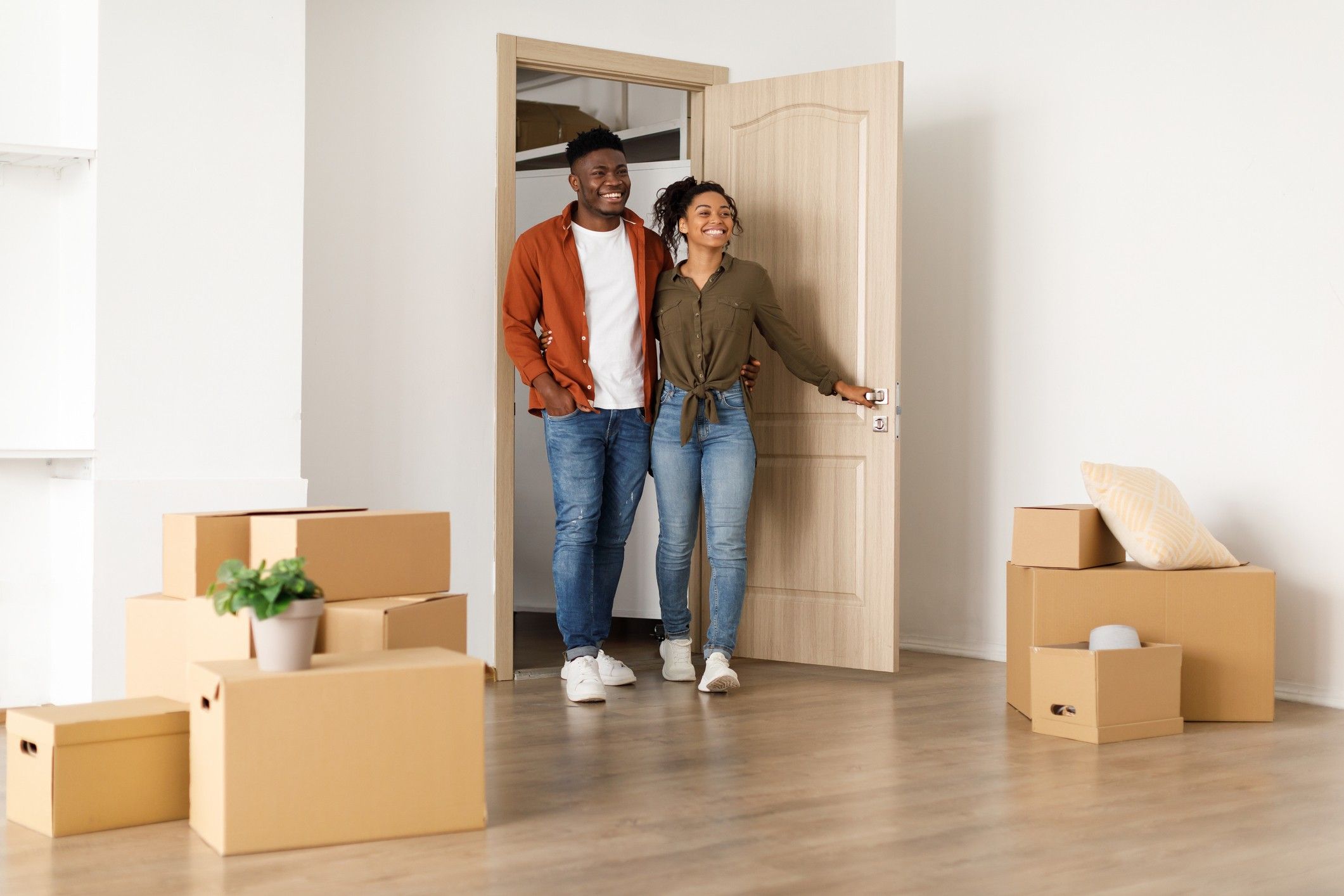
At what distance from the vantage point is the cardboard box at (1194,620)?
308cm

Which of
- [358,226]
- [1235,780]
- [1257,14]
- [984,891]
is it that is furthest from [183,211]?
[1257,14]

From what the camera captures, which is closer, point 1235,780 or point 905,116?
point 1235,780

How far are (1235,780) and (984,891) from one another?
0.93m

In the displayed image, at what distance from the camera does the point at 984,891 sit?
1.83 metres

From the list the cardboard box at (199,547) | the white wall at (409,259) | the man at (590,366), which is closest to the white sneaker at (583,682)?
the man at (590,366)

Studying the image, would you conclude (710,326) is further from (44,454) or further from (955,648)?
(44,454)

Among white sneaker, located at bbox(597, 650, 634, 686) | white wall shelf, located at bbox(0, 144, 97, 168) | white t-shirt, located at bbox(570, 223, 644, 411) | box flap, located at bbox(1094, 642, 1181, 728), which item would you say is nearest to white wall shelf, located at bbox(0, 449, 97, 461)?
white wall shelf, located at bbox(0, 144, 97, 168)

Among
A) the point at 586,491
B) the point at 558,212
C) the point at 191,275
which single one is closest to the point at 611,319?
the point at 586,491

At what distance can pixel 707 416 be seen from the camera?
3.52 m

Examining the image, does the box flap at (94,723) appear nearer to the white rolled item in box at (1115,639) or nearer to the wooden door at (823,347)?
the white rolled item in box at (1115,639)

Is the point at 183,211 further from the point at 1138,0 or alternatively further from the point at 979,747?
the point at 1138,0

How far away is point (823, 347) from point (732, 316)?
1.55 ft

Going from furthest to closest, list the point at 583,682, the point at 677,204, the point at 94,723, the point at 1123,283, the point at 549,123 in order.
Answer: the point at 549,123, the point at 1123,283, the point at 677,204, the point at 583,682, the point at 94,723

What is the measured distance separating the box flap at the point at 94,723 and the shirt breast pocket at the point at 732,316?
1817 millimetres
